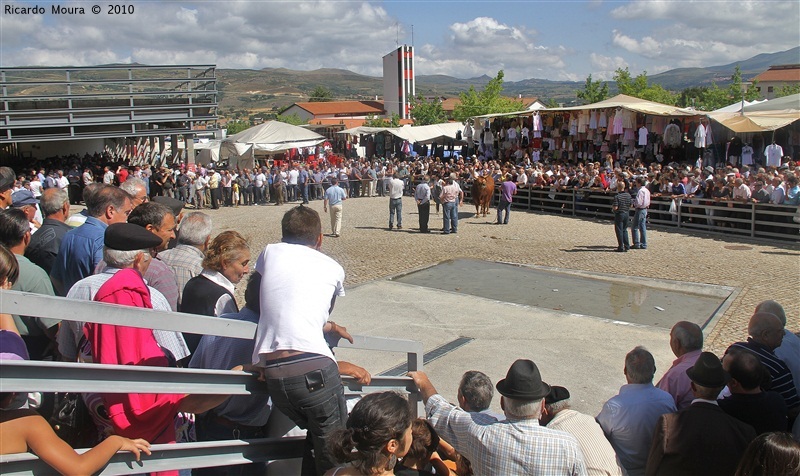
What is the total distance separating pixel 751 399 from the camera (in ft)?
12.4

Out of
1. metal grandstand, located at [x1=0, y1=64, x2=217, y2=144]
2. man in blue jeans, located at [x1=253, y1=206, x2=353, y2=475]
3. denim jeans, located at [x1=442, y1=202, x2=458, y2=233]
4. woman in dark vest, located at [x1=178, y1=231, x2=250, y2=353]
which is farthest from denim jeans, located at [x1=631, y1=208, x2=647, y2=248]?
metal grandstand, located at [x1=0, y1=64, x2=217, y2=144]

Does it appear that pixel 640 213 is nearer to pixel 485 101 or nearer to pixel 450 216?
pixel 450 216

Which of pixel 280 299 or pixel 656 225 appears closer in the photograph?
pixel 280 299

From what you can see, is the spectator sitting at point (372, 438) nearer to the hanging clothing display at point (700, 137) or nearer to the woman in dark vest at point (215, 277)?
the woman in dark vest at point (215, 277)

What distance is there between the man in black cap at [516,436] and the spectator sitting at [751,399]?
1292 mm

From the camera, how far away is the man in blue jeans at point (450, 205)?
17375 mm

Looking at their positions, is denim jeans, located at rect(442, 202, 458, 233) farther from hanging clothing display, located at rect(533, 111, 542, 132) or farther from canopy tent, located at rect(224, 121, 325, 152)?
canopy tent, located at rect(224, 121, 325, 152)

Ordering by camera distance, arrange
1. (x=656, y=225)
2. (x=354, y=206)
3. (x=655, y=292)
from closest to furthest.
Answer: (x=655, y=292) < (x=656, y=225) < (x=354, y=206)

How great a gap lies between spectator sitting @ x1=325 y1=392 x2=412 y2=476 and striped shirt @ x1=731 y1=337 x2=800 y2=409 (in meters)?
2.84

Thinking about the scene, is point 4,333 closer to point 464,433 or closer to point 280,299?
point 280,299

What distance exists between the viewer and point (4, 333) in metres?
2.54

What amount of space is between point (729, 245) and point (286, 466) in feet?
47.8

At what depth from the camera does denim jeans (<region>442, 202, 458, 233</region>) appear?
1741 centimetres

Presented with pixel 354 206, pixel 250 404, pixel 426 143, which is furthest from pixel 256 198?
pixel 250 404
